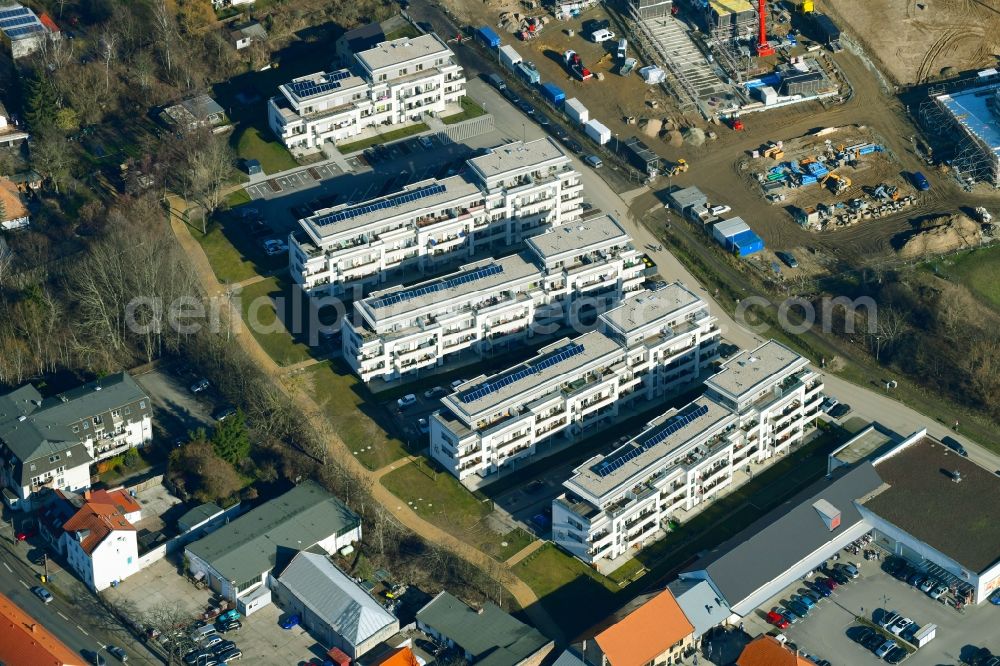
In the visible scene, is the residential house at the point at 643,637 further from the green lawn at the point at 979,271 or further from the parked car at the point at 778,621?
the green lawn at the point at 979,271

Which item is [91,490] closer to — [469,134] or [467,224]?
[467,224]

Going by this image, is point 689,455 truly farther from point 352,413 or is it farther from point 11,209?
point 11,209

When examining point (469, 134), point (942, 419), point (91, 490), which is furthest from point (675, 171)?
point (91, 490)

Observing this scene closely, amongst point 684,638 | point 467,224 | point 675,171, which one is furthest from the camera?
point 675,171

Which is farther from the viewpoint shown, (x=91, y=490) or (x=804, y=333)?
(x=804, y=333)

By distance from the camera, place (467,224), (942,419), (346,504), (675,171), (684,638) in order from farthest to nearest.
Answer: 1. (675,171)
2. (467,224)
3. (942,419)
4. (346,504)
5. (684,638)

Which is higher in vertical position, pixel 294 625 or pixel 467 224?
pixel 467 224

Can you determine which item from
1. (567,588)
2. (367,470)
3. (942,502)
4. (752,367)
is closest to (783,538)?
(942,502)
